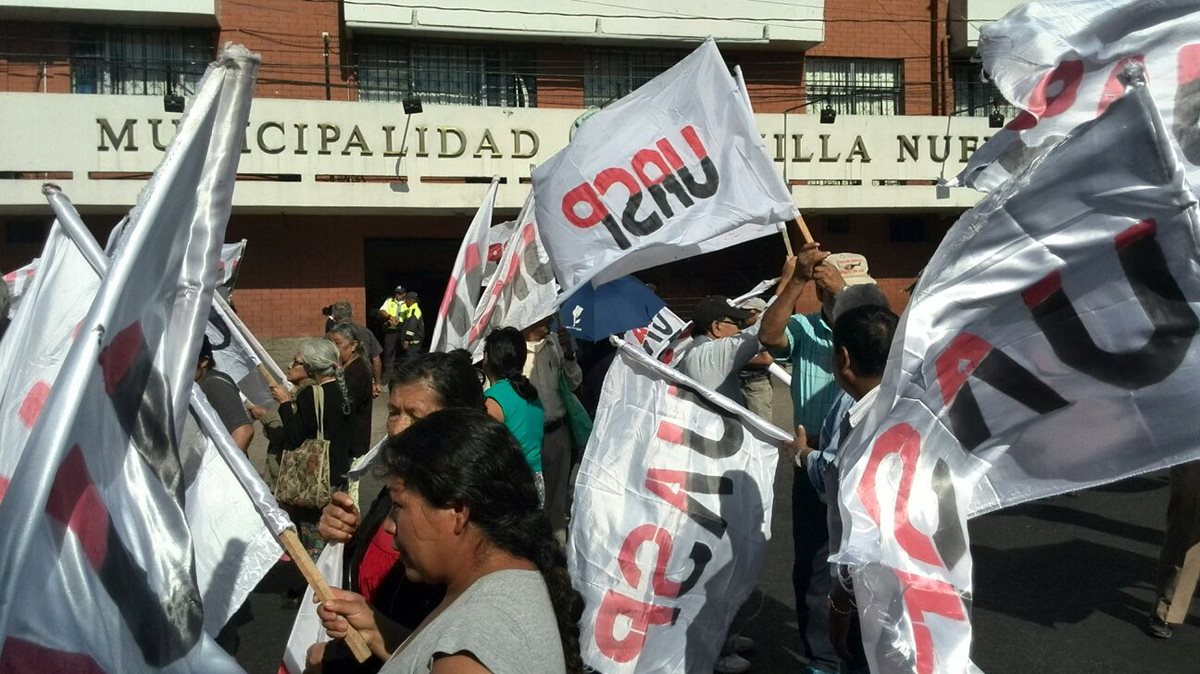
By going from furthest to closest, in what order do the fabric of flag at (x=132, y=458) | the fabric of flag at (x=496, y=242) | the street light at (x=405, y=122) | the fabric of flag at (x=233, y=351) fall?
1. the street light at (x=405, y=122)
2. the fabric of flag at (x=496, y=242)
3. the fabric of flag at (x=233, y=351)
4. the fabric of flag at (x=132, y=458)

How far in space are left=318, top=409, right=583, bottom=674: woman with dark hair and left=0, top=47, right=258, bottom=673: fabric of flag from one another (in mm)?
378

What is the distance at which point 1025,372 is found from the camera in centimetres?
327

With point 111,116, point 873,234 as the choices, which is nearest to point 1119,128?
point 111,116

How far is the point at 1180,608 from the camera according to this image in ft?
19.5

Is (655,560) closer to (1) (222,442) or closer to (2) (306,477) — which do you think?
(1) (222,442)

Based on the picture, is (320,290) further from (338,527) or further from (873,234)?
(338,527)

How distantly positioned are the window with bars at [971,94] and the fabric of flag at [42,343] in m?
20.2

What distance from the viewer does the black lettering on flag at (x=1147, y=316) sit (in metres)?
3.14

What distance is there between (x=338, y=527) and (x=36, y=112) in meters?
15.8

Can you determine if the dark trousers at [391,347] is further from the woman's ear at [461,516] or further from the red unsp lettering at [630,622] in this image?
the woman's ear at [461,516]

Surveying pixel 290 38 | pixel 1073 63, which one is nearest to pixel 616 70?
pixel 290 38

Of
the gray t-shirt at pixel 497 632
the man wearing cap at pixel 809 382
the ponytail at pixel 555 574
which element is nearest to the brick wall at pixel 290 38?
the man wearing cap at pixel 809 382

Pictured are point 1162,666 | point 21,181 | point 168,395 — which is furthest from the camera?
point 21,181

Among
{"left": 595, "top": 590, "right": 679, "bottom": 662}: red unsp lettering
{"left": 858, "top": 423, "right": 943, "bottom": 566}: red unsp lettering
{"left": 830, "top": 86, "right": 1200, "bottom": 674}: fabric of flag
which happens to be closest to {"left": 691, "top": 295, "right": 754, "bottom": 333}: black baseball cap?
{"left": 595, "top": 590, "right": 679, "bottom": 662}: red unsp lettering
